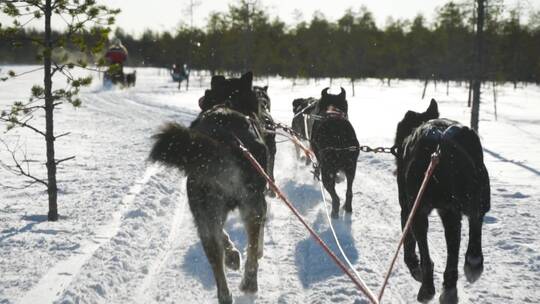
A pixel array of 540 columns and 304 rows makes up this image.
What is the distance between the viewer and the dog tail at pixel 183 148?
3137mm

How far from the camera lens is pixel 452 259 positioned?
127 inches

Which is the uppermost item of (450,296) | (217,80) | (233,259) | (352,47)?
(352,47)

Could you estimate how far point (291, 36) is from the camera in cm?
6662

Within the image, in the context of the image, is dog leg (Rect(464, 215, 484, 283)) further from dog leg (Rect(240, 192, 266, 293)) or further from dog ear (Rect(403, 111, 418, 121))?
dog leg (Rect(240, 192, 266, 293))

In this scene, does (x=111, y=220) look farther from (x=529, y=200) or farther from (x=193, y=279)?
(x=529, y=200)

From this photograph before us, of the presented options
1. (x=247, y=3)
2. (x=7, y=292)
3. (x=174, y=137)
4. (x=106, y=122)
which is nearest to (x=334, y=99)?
(x=174, y=137)

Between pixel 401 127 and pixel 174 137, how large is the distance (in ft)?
7.45

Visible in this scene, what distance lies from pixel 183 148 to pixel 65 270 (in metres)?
1.92

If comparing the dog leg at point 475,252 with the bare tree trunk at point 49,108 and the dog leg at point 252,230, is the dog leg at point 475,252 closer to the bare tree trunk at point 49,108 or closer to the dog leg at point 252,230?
the dog leg at point 252,230

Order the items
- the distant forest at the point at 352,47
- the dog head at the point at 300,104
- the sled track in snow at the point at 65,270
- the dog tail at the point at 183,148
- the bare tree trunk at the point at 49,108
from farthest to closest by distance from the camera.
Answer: the distant forest at the point at 352,47
the dog head at the point at 300,104
the bare tree trunk at the point at 49,108
the sled track in snow at the point at 65,270
the dog tail at the point at 183,148

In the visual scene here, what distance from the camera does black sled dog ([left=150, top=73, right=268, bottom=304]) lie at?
322cm

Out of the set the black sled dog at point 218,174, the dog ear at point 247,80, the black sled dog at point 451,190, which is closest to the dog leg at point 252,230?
the black sled dog at point 218,174

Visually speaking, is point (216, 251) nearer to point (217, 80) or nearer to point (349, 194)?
point (217, 80)

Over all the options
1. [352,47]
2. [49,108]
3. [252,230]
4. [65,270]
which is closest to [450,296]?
[252,230]
